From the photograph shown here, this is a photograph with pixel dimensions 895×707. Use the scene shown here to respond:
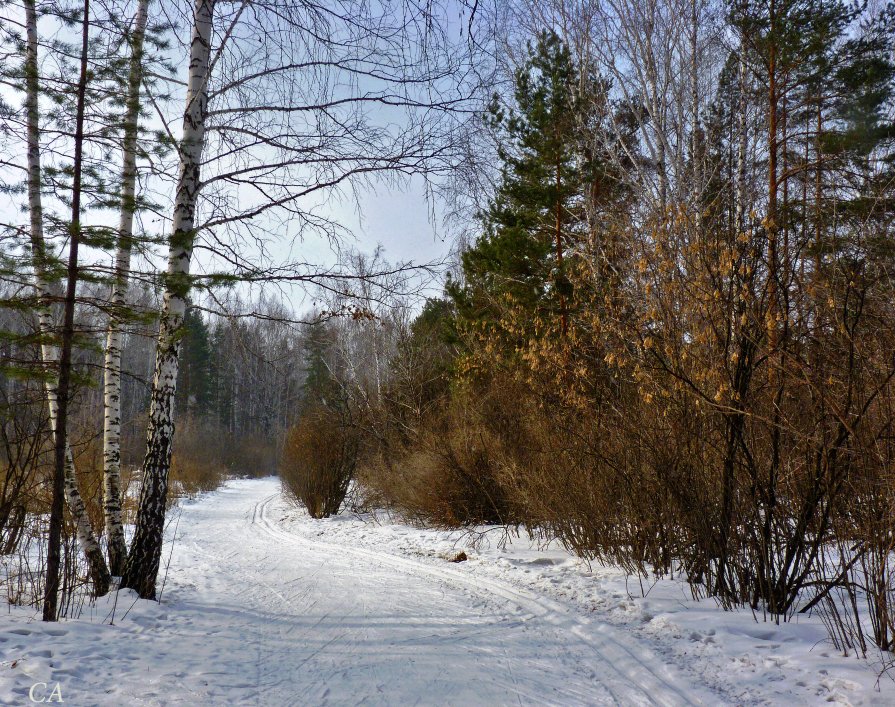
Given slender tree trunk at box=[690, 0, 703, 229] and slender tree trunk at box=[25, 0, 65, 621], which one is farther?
slender tree trunk at box=[690, 0, 703, 229]

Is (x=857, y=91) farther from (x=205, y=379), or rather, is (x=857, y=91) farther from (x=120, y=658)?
(x=205, y=379)

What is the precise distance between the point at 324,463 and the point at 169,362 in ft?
31.9

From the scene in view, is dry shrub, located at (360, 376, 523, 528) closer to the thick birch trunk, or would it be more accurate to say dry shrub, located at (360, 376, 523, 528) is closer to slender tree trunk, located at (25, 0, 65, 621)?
the thick birch trunk

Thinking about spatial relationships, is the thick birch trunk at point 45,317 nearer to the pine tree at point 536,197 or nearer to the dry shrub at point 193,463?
the pine tree at point 536,197

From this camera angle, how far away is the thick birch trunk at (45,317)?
4746mm

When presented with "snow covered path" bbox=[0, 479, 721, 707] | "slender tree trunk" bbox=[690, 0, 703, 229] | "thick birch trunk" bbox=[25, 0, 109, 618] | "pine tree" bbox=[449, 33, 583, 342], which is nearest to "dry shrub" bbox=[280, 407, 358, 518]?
"pine tree" bbox=[449, 33, 583, 342]

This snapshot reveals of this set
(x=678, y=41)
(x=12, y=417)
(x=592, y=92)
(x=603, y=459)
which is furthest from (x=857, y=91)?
(x=12, y=417)

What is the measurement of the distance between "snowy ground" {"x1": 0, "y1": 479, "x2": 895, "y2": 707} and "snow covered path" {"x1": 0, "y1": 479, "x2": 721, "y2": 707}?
15 mm

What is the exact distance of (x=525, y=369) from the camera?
1099 centimetres

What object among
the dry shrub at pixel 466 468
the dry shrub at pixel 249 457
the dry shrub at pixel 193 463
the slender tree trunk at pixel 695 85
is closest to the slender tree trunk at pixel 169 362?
the dry shrub at pixel 466 468

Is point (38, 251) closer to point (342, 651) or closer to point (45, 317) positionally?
point (45, 317)

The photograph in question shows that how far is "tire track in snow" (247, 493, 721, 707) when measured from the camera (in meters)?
3.77

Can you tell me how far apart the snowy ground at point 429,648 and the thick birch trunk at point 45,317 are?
61 cm

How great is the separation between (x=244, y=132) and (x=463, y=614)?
17.9 ft
